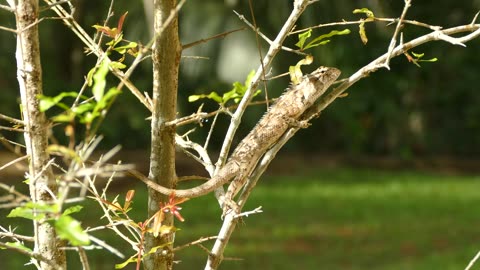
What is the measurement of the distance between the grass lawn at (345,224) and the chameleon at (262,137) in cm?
437

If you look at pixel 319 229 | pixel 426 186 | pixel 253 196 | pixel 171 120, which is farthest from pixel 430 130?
pixel 171 120

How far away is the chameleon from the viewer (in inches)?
59.2

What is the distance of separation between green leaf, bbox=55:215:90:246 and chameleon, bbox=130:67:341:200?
0.38 meters

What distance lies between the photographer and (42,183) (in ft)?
3.98

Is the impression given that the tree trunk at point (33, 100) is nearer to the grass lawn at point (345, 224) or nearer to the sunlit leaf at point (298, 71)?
the sunlit leaf at point (298, 71)

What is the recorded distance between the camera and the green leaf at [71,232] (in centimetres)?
85

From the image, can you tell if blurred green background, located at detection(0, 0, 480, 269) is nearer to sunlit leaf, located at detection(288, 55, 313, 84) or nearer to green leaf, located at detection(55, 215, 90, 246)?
sunlit leaf, located at detection(288, 55, 313, 84)

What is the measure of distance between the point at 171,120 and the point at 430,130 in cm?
1253

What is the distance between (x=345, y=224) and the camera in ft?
28.2

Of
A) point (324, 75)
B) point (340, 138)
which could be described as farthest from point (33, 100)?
point (340, 138)

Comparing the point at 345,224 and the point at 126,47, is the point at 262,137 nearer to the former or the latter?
the point at 126,47

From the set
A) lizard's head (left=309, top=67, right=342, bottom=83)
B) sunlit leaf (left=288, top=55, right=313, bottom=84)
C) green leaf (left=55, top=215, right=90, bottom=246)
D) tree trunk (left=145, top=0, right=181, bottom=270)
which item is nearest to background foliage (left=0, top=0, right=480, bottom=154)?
lizard's head (left=309, top=67, right=342, bottom=83)

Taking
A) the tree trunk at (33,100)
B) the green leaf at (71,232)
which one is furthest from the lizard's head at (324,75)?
the green leaf at (71,232)

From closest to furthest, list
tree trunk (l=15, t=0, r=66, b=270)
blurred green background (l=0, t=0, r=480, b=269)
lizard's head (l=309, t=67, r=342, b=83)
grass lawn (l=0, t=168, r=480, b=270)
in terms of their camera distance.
Answer: 1. tree trunk (l=15, t=0, r=66, b=270)
2. lizard's head (l=309, t=67, r=342, b=83)
3. grass lawn (l=0, t=168, r=480, b=270)
4. blurred green background (l=0, t=0, r=480, b=269)
